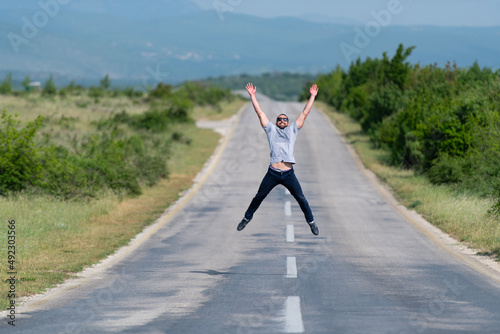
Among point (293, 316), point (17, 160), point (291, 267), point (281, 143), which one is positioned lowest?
point (291, 267)

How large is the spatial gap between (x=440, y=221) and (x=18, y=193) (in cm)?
1231

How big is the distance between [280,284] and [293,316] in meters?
2.27

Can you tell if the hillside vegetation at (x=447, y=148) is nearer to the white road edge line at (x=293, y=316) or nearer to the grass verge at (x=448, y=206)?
the grass verge at (x=448, y=206)

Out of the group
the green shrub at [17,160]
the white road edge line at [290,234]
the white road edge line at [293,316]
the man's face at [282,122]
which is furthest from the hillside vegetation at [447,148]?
the green shrub at [17,160]

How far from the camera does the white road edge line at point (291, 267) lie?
419 inches

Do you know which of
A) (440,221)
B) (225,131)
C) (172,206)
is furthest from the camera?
(225,131)

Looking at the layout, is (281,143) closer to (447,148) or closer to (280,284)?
(280,284)

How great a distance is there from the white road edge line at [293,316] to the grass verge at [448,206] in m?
6.19

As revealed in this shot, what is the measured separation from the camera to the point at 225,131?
5291 cm

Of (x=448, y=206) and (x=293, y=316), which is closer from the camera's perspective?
(x=293, y=316)

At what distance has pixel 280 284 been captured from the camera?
981cm

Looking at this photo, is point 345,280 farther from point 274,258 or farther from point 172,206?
point 172,206

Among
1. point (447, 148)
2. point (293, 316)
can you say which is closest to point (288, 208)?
point (447, 148)

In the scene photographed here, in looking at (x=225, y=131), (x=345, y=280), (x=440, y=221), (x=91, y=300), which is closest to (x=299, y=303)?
(x=345, y=280)
